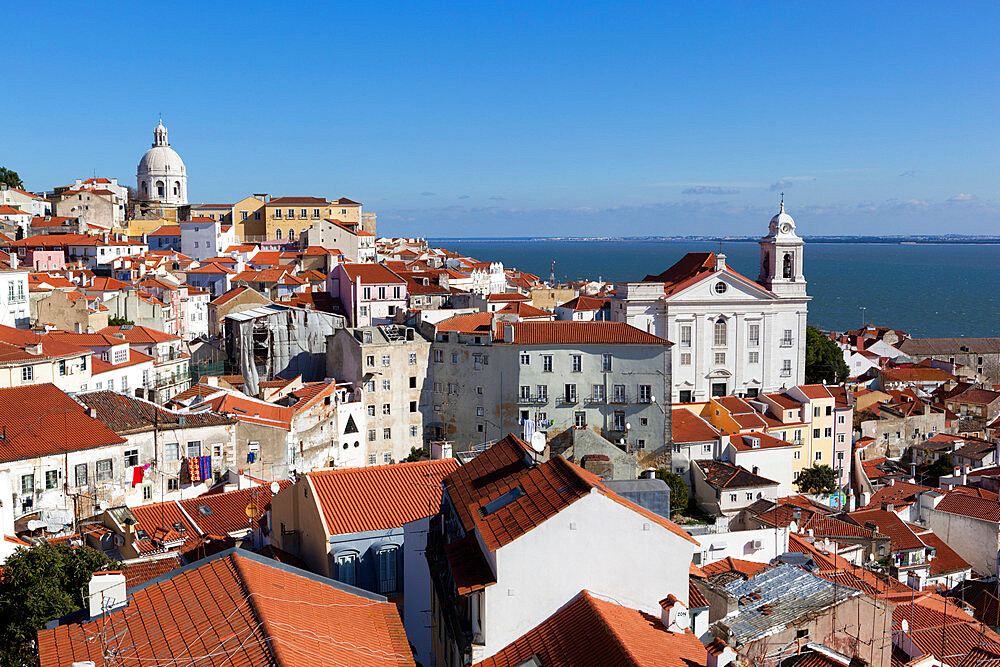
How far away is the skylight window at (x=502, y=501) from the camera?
11.2m

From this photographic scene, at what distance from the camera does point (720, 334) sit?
47219 mm

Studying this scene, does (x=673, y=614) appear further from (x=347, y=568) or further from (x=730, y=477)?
(x=730, y=477)

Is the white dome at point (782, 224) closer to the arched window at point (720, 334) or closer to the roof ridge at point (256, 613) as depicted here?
the arched window at point (720, 334)

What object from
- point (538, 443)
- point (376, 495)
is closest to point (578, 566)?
point (376, 495)

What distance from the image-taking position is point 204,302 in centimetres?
4909

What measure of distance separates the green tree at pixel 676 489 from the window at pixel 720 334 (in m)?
14.6

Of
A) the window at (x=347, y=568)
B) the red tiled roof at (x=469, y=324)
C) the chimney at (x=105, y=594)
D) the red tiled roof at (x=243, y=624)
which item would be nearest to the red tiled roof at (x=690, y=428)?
the red tiled roof at (x=469, y=324)

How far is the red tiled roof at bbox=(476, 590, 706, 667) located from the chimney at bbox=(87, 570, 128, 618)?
12.7 ft

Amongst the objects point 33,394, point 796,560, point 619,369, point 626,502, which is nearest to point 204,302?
point 619,369

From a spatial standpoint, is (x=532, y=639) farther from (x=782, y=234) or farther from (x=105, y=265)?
(x=105, y=265)

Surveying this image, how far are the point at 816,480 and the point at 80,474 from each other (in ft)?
92.7

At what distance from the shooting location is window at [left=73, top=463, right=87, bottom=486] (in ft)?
64.5

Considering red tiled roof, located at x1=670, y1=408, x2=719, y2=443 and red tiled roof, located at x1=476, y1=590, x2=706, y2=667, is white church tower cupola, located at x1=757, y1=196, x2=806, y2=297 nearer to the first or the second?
red tiled roof, located at x1=670, y1=408, x2=719, y2=443

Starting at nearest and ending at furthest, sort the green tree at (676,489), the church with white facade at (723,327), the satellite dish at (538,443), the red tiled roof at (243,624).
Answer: the red tiled roof at (243,624), the satellite dish at (538,443), the green tree at (676,489), the church with white facade at (723,327)
